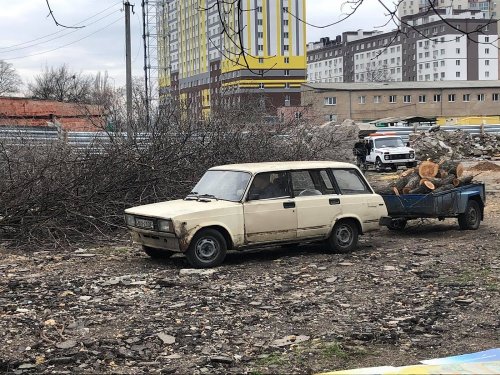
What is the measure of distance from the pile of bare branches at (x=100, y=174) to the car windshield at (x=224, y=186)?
9.29ft

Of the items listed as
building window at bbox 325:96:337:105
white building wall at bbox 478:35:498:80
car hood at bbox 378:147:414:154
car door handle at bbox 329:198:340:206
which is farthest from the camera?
white building wall at bbox 478:35:498:80

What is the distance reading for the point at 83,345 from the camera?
564cm

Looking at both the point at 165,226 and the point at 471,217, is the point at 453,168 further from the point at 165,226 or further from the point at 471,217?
the point at 165,226

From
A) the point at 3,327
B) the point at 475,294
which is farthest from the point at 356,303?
the point at 3,327

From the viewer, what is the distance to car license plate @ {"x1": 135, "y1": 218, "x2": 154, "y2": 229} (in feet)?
30.6

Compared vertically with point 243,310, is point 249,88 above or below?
above

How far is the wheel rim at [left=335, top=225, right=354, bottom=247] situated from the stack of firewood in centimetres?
301

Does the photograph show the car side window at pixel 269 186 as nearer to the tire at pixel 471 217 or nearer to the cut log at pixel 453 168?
the tire at pixel 471 217

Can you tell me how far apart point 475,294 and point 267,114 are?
43.1 ft

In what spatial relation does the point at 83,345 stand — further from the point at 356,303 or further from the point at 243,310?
the point at 356,303

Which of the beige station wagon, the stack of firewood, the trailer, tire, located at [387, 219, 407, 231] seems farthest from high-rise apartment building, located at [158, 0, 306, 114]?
tire, located at [387, 219, 407, 231]

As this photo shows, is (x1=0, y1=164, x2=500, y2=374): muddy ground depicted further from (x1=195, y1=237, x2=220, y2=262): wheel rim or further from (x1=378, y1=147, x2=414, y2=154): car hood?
(x1=378, y1=147, x2=414, y2=154): car hood

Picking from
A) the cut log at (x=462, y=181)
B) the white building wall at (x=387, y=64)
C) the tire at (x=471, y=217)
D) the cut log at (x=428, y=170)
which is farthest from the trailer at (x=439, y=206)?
the white building wall at (x=387, y=64)

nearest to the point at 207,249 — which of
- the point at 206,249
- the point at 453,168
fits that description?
the point at 206,249
